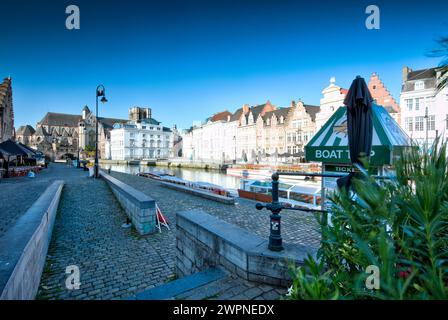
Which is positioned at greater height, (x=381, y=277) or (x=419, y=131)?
(x=419, y=131)

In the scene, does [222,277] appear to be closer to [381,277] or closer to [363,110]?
[381,277]

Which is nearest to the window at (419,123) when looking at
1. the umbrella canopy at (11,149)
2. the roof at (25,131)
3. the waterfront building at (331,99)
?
the waterfront building at (331,99)

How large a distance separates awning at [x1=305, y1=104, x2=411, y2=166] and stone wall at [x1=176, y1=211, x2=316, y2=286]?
2960 mm

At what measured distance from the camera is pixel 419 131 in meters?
35.9

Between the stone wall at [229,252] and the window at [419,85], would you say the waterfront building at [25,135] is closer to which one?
the stone wall at [229,252]

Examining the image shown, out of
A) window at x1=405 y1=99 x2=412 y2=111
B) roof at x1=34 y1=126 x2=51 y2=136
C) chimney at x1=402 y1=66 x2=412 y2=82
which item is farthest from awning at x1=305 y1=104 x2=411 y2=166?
roof at x1=34 y1=126 x2=51 y2=136

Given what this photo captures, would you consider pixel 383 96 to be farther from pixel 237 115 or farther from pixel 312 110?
pixel 237 115

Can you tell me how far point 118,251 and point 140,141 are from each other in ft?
325

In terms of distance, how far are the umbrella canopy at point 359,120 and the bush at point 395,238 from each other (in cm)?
178

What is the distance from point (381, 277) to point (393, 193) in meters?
0.85

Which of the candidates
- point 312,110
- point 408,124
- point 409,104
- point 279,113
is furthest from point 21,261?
point 279,113

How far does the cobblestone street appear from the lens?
150 inches
